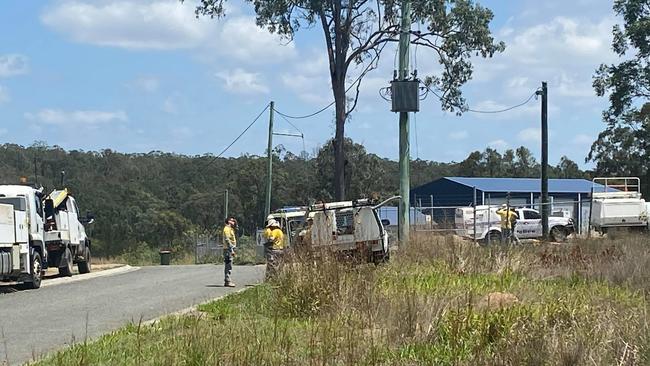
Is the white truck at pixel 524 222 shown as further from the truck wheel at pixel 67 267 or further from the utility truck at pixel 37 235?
the truck wheel at pixel 67 267

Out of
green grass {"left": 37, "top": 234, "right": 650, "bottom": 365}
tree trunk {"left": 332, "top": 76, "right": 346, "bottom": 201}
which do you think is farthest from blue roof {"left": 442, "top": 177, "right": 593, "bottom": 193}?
green grass {"left": 37, "top": 234, "right": 650, "bottom": 365}

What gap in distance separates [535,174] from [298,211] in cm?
8448

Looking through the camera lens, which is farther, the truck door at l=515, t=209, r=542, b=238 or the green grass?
the truck door at l=515, t=209, r=542, b=238

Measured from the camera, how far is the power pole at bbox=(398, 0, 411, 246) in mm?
23953

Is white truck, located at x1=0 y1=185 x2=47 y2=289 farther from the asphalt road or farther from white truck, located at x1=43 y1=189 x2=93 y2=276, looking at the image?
white truck, located at x1=43 y1=189 x2=93 y2=276

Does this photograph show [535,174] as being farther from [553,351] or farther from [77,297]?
[553,351]

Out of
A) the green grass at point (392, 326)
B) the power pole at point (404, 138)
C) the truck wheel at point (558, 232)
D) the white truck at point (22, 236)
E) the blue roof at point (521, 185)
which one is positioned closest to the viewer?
the green grass at point (392, 326)

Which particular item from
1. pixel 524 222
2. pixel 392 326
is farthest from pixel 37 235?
pixel 524 222

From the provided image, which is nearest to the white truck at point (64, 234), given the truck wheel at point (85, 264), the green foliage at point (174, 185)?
the truck wheel at point (85, 264)

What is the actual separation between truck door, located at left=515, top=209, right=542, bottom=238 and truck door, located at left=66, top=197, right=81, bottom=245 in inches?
815

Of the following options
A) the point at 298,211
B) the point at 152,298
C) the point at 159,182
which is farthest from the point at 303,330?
the point at 159,182

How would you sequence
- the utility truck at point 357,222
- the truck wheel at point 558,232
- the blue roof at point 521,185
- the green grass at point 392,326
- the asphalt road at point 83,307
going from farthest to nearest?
the blue roof at point 521,185 < the truck wheel at point 558,232 < the utility truck at point 357,222 < the asphalt road at point 83,307 < the green grass at point 392,326

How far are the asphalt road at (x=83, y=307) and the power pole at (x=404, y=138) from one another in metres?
4.63

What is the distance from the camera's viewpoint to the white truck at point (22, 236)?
2161cm
